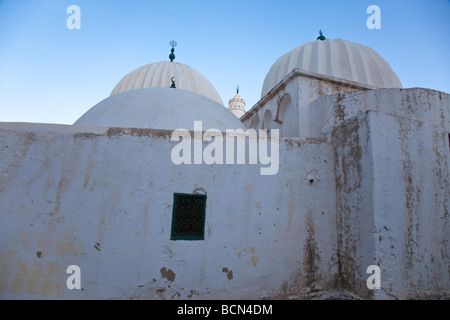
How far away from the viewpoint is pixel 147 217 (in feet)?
12.0

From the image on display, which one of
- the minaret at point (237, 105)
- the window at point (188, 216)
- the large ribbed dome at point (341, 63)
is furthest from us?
the minaret at point (237, 105)

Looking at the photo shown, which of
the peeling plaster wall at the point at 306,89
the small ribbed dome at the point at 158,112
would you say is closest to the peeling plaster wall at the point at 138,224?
the small ribbed dome at the point at 158,112

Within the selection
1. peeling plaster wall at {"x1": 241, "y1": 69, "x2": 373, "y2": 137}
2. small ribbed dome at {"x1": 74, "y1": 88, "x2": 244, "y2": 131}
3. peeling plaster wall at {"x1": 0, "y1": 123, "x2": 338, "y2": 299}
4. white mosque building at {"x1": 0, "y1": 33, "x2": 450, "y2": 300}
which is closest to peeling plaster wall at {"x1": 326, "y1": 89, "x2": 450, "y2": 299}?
white mosque building at {"x1": 0, "y1": 33, "x2": 450, "y2": 300}

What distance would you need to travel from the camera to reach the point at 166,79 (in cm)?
1102

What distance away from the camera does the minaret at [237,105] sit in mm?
23295

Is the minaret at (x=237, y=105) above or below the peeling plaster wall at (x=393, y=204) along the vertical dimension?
above

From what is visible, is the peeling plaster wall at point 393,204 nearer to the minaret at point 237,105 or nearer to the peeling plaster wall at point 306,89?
the peeling plaster wall at point 306,89

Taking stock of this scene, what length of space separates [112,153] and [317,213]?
3108 millimetres

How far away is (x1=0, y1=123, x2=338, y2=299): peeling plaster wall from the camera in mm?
3447

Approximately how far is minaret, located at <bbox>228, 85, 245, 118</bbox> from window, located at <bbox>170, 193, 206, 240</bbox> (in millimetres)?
19914

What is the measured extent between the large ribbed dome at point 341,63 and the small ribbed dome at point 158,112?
3.41 meters

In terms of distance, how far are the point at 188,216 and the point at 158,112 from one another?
2.32 m

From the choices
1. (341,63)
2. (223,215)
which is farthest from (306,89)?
(223,215)
